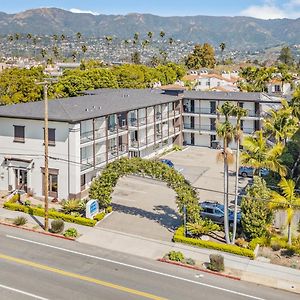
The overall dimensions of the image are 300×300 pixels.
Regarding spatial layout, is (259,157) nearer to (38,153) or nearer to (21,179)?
(38,153)

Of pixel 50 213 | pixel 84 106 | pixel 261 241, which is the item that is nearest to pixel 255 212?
pixel 261 241

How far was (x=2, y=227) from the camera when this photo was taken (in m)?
34.8

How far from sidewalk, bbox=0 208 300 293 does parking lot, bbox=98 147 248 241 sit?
3.83 ft

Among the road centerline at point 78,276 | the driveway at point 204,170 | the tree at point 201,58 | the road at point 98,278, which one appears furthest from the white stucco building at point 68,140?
the tree at point 201,58

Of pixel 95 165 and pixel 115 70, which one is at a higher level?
pixel 115 70

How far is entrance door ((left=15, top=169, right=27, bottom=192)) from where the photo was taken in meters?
43.2

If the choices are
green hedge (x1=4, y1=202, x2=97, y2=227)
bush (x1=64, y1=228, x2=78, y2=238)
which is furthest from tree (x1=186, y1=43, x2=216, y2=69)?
bush (x1=64, y1=228, x2=78, y2=238)

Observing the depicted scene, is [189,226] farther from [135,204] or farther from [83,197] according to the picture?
[83,197]

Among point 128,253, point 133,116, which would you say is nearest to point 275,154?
point 128,253

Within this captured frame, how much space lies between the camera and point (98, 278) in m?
26.1

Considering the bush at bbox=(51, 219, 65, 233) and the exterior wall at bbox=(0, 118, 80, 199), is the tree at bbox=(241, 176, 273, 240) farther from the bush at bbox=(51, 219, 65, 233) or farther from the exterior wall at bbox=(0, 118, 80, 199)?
the exterior wall at bbox=(0, 118, 80, 199)

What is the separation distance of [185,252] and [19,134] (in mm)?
21010

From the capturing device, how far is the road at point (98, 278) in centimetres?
2425

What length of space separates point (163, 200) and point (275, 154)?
11.5 metres
